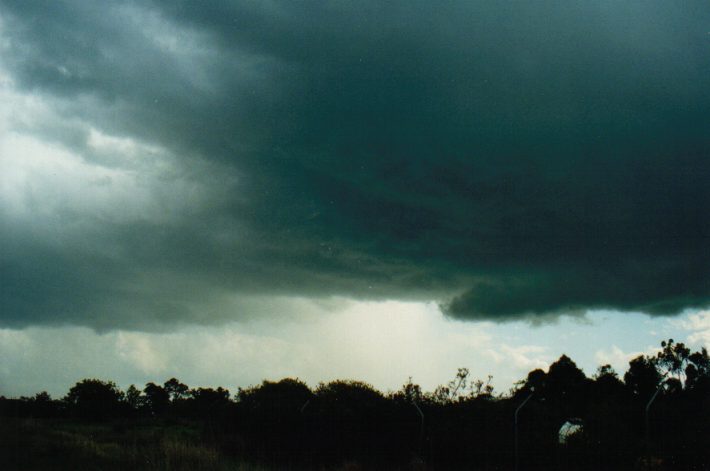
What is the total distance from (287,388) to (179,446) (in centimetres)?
2338

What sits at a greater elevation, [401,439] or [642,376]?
[642,376]

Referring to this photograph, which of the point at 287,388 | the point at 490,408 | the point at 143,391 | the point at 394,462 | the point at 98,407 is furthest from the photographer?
the point at 143,391

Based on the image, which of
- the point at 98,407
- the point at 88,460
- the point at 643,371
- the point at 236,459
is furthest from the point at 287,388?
the point at 643,371

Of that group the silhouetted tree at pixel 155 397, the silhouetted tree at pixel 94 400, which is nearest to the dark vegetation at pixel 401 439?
the silhouetted tree at pixel 94 400

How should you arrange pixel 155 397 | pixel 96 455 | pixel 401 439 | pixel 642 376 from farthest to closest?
1. pixel 155 397
2. pixel 642 376
3. pixel 401 439
4. pixel 96 455

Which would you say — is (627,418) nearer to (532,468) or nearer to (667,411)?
(667,411)

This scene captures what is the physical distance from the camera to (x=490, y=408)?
22.4 metres

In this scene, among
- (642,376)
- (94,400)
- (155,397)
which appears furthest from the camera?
(155,397)

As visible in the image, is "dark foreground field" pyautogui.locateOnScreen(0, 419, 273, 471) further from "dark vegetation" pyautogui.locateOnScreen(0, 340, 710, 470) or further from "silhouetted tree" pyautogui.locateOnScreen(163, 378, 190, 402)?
"silhouetted tree" pyautogui.locateOnScreen(163, 378, 190, 402)

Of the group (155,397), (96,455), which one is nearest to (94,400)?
(96,455)

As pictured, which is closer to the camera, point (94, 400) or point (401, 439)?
point (401, 439)

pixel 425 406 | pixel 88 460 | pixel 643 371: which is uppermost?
pixel 643 371

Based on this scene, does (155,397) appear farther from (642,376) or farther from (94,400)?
(642,376)

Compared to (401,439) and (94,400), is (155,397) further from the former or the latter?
(401,439)
